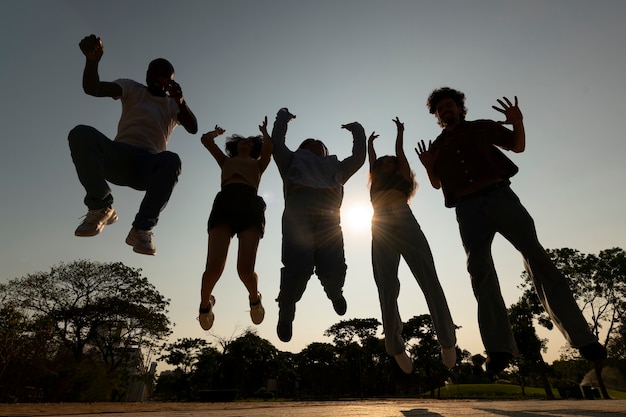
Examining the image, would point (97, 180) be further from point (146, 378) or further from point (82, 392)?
point (146, 378)

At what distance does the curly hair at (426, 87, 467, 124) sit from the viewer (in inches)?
156

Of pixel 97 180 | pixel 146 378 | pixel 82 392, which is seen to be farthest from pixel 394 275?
pixel 146 378

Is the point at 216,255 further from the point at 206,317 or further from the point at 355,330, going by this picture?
the point at 355,330

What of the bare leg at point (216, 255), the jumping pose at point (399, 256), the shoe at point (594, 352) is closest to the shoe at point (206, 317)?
the bare leg at point (216, 255)

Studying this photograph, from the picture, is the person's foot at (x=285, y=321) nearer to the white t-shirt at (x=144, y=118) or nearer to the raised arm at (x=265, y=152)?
the raised arm at (x=265, y=152)

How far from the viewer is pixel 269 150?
15.4 ft

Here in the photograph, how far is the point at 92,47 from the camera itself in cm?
353

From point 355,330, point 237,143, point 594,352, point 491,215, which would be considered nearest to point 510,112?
point 491,215

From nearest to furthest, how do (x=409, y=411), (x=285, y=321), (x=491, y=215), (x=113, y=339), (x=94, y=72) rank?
(x=409, y=411), (x=491, y=215), (x=94, y=72), (x=285, y=321), (x=113, y=339)

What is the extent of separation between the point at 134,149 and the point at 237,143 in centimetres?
174


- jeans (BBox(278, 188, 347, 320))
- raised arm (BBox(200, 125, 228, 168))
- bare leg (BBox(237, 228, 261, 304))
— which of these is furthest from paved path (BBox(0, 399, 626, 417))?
raised arm (BBox(200, 125, 228, 168))

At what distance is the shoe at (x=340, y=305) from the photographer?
14.2 feet

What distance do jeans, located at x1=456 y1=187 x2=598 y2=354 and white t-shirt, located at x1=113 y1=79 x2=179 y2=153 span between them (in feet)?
10.7

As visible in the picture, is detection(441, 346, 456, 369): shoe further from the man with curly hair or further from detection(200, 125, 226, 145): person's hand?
detection(200, 125, 226, 145): person's hand
